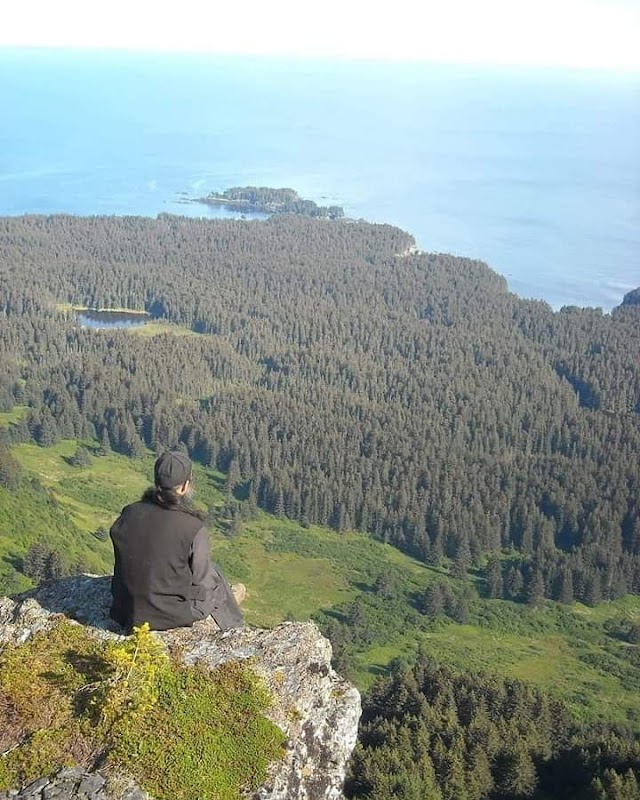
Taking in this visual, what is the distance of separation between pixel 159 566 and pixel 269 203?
185158 millimetres

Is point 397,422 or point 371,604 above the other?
point 397,422

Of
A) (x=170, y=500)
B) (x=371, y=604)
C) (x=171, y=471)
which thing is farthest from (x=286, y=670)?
(x=371, y=604)

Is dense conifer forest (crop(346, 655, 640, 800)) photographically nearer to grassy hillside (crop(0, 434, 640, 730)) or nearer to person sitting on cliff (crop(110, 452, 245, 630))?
grassy hillside (crop(0, 434, 640, 730))

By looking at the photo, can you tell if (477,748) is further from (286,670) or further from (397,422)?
(397,422)

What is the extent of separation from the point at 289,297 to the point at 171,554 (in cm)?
11067

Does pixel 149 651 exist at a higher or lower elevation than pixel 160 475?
lower

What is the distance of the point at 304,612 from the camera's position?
161 feet

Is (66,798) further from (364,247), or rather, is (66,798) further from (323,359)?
(364,247)

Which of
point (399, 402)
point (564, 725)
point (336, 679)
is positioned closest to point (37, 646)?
point (336, 679)

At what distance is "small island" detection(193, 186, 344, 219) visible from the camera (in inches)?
7067

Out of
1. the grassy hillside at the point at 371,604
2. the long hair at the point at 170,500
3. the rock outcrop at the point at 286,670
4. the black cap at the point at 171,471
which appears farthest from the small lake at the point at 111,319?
the black cap at the point at 171,471

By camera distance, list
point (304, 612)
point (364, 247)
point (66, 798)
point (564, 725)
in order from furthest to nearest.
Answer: point (364, 247) < point (304, 612) < point (564, 725) < point (66, 798)

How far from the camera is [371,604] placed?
5081cm

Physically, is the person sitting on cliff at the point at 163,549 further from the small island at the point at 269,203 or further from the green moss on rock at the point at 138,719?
the small island at the point at 269,203
